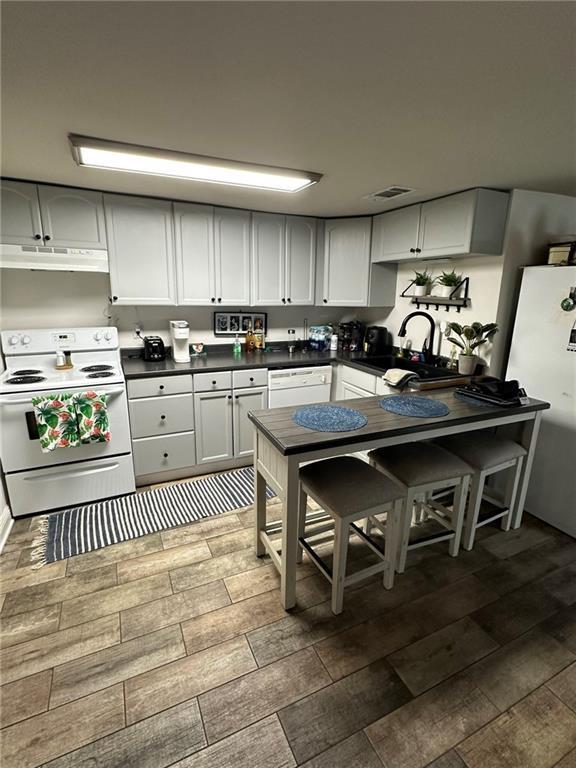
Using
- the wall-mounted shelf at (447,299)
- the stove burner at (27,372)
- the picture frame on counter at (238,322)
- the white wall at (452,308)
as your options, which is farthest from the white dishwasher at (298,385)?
the stove burner at (27,372)

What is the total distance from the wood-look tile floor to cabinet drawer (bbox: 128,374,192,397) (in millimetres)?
1114

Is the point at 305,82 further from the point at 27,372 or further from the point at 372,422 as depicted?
the point at 27,372

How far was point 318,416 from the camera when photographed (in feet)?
6.39

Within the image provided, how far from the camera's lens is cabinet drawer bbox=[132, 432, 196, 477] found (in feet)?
9.58

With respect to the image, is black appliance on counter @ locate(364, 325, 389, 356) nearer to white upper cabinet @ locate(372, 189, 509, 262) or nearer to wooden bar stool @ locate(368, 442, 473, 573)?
white upper cabinet @ locate(372, 189, 509, 262)

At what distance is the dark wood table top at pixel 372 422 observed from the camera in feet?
5.45

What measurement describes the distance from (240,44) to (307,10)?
247 millimetres

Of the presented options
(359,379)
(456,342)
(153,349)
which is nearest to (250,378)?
(153,349)

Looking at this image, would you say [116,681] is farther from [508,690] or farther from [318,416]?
[508,690]

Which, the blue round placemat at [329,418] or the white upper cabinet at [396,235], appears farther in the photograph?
the white upper cabinet at [396,235]

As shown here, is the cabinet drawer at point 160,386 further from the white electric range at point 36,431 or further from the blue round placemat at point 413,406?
the blue round placemat at point 413,406

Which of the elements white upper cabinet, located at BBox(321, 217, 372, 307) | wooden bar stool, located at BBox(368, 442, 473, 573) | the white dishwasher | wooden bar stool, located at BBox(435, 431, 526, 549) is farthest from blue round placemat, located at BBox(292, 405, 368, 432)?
white upper cabinet, located at BBox(321, 217, 372, 307)

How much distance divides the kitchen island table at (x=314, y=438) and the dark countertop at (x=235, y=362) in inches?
43.3

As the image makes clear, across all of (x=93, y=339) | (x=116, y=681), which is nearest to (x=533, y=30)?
(x=116, y=681)
